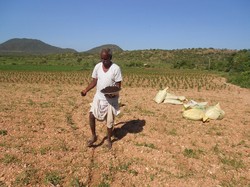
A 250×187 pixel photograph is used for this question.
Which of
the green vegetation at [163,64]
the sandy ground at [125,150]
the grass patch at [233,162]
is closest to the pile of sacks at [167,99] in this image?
the sandy ground at [125,150]

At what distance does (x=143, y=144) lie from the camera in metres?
5.46

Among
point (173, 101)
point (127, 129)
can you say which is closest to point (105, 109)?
point (127, 129)

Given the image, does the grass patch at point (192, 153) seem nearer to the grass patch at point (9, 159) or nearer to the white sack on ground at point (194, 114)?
the white sack on ground at point (194, 114)

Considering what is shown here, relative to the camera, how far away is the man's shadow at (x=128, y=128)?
594 centimetres

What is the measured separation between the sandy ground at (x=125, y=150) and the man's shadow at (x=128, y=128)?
2 centimetres

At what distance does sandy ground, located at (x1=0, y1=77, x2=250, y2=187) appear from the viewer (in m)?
4.07

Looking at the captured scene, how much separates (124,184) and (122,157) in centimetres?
88

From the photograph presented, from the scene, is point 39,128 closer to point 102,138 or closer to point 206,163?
point 102,138

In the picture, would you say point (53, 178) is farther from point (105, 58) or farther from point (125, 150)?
point (105, 58)

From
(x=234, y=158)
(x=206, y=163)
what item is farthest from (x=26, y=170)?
(x=234, y=158)

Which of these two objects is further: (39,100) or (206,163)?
(39,100)

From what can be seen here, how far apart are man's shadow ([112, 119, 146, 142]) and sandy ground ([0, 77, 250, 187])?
2cm

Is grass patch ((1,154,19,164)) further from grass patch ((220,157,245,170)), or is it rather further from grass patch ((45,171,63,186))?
grass patch ((220,157,245,170))

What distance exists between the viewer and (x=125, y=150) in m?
5.12
